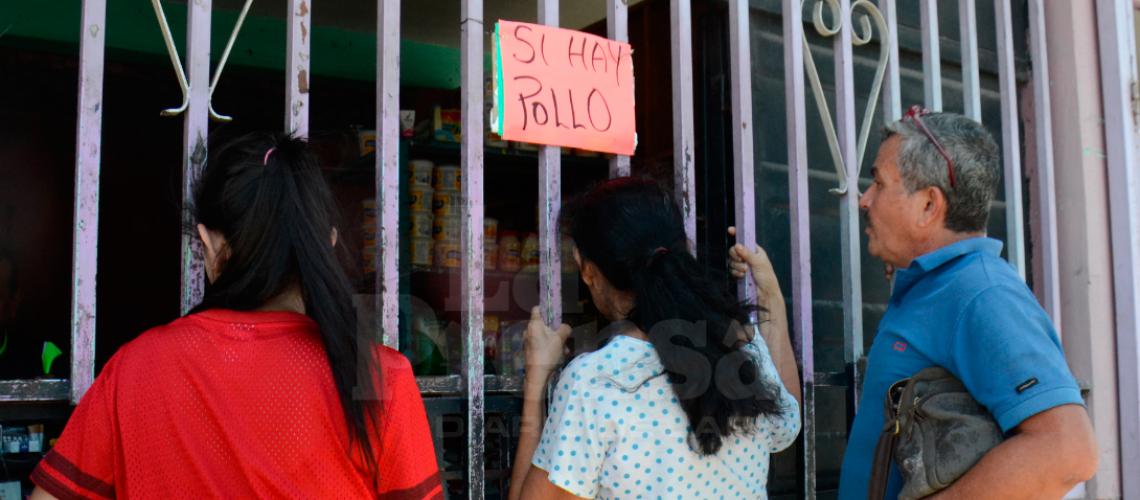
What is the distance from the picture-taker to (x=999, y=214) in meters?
3.31

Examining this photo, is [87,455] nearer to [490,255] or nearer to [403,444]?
[403,444]

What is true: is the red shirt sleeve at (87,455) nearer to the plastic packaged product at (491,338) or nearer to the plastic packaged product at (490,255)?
the plastic packaged product at (491,338)

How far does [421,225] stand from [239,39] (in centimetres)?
160

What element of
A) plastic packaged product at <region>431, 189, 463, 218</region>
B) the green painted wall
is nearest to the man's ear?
plastic packaged product at <region>431, 189, 463, 218</region>

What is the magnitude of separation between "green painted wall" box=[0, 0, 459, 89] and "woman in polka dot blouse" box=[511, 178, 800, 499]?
2.85 meters

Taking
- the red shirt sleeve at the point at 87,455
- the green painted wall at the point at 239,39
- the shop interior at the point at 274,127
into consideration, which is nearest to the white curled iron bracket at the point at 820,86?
the shop interior at the point at 274,127

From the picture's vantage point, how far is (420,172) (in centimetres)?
335

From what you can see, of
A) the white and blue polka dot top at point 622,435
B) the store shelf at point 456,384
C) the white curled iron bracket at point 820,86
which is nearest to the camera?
the white and blue polka dot top at point 622,435

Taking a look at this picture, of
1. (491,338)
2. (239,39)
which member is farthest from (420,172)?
(239,39)

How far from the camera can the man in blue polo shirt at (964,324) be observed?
1544 mm

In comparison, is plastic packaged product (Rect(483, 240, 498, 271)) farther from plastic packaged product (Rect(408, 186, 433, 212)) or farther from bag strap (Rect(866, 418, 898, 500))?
bag strap (Rect(866, 418, 898, 500))

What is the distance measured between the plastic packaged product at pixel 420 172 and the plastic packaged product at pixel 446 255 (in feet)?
0.65

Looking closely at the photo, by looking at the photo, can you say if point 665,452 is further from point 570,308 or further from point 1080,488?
point 1080,488

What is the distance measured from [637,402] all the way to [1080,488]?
1.99 m
